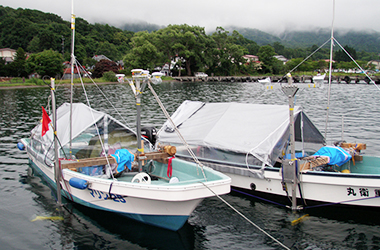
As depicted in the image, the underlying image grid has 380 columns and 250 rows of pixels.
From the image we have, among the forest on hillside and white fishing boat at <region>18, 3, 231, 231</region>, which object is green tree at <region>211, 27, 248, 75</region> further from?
white fishing boat at <region>18, 3, 231, 231</region>

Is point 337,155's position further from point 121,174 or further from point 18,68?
point 18,68

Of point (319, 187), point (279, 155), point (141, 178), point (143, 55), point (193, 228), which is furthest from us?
point (143, 55)

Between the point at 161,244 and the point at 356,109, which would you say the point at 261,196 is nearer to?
the point at 161,244

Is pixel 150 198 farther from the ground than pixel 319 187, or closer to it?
farther from the ground

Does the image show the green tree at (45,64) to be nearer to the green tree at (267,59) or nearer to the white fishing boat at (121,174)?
the white fishing boat at (121,174)

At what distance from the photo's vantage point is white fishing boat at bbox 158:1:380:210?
927 centimetres

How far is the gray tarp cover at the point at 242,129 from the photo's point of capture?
1080cm

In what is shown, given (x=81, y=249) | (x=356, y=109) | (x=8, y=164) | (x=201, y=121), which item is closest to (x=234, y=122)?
(x=201, y=121)

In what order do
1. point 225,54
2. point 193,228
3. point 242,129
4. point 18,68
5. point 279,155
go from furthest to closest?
point 225,54 → point 18,68 → point 242,129 → point 279,155 → point 193,228

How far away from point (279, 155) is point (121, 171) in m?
5.78

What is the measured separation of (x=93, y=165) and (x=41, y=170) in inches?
190

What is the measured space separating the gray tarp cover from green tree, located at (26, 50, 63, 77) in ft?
275

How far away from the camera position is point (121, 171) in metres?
10.0

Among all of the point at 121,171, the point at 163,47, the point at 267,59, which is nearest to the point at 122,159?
the point at 121,171
